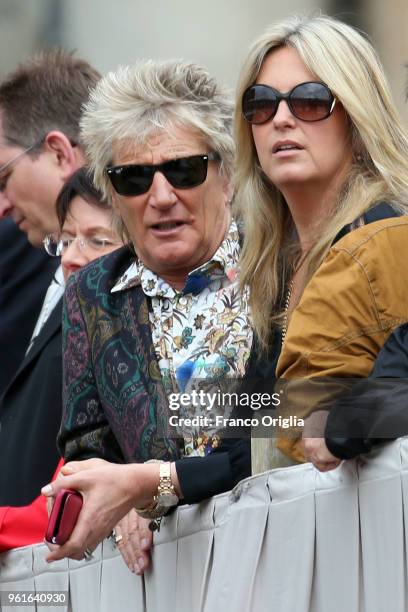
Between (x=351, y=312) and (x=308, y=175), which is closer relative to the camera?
(x=351, y=312)

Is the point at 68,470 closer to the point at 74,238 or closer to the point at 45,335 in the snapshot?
the point at 45,335

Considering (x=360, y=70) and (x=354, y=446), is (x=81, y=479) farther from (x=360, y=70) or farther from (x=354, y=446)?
(x=360, y=70)

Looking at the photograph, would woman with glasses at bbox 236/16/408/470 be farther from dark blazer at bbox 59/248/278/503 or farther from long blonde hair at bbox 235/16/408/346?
dark blazer at bbox 59/248/278/503

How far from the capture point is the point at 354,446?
3.42m

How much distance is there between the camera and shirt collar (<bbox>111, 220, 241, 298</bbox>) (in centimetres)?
468

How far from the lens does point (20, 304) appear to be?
6.35 m

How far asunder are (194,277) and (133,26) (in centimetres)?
650

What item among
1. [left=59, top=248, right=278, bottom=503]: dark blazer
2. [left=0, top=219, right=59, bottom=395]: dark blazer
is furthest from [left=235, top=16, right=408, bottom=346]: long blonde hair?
[left=0, top=219, right=59, bottom=395]: dark blazer

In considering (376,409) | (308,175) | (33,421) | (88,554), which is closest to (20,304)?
(33,421)

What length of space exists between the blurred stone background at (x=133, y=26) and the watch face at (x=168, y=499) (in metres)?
6.31

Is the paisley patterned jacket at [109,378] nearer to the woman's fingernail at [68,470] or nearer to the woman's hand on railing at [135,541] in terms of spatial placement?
the woman's hand on railing at [135,541]

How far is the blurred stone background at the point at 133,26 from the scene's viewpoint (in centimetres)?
1065

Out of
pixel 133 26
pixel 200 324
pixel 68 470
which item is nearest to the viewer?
pixel 68 470

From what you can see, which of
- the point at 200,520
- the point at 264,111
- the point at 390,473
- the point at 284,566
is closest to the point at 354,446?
the point at 390,473
